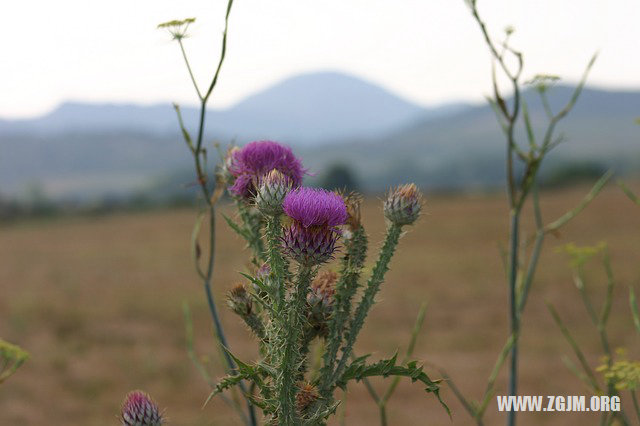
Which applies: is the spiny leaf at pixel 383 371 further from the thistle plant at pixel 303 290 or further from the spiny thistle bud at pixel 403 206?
the spiny thistle bud at pixel 403 206

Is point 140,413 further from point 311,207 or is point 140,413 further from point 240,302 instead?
point 311,207

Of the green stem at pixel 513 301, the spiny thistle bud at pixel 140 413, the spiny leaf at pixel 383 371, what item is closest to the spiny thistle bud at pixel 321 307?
the spiny leaf at pixel 383 371

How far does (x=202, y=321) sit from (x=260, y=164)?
2128 centimetres

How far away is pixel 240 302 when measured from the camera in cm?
142

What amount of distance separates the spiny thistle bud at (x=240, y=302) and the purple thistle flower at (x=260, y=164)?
9.2 inches

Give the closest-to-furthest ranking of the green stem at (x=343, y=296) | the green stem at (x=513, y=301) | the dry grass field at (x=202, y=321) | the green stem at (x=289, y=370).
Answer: the green stem at (x=289, y=370)
the green stem at (x=343, y=296)
the green stem at (x=513, y=301)
the dry grass field at (x=202, y=321)

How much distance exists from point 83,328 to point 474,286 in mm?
14377

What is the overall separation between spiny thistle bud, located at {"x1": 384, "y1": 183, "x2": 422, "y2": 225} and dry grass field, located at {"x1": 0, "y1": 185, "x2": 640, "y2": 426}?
3.1 inches

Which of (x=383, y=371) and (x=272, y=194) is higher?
(x=272, y=194)

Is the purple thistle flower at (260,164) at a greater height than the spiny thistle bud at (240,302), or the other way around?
the purple thistle flower at (260,164)

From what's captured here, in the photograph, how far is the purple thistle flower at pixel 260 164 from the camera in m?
1.49

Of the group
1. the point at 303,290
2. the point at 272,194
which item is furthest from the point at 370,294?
the point at 272,194

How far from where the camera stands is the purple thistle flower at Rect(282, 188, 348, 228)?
1.21m

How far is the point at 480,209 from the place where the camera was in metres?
45.3
